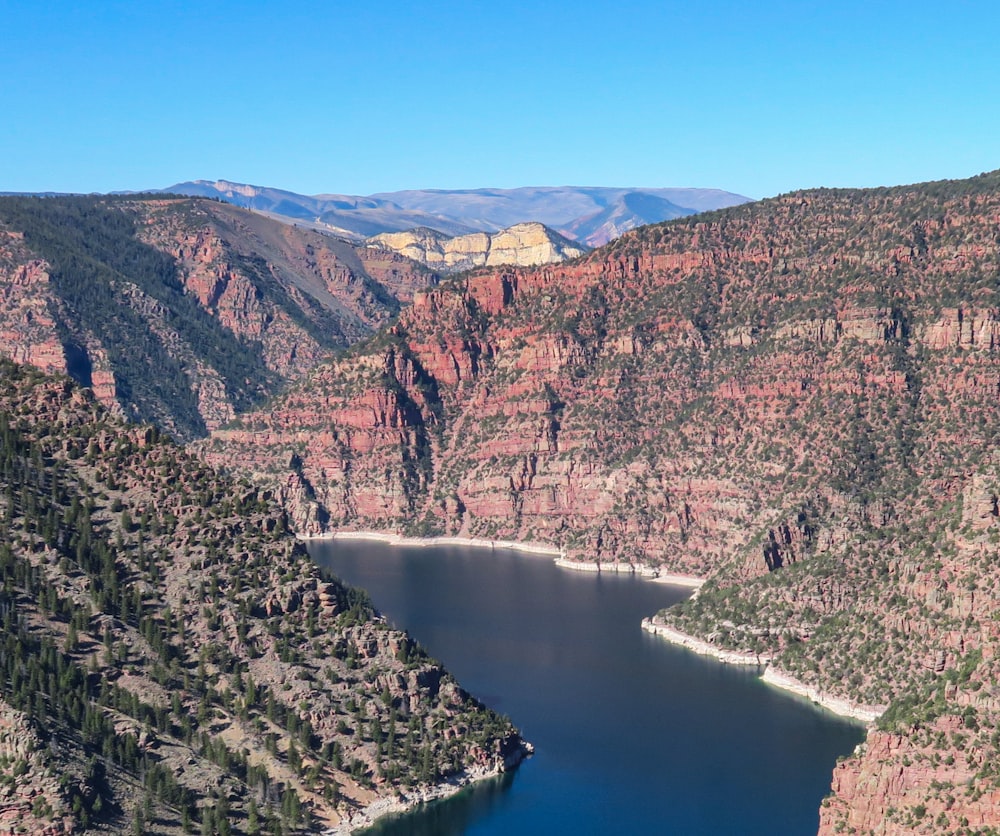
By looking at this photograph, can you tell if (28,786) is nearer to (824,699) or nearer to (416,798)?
(416,798)

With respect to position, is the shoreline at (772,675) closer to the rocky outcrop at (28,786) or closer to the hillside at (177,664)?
the hillside at (177,664)

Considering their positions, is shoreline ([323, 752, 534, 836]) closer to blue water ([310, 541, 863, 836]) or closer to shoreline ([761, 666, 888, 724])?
blue water ([310, 541, 863, 836])

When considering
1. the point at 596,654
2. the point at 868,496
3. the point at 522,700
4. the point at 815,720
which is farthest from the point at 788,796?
the point at 868,496

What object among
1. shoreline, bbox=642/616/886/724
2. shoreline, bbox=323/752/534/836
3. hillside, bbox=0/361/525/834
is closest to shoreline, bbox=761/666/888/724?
shoreline, bbox=642/616/886/724

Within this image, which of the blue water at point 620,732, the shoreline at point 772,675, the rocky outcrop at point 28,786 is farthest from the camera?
the shoreline at point 772,675

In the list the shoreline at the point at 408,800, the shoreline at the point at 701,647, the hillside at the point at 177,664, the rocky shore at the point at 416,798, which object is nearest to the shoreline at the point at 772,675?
the shoreline at the point at 701,647

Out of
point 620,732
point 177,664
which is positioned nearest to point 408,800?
point 177,664
